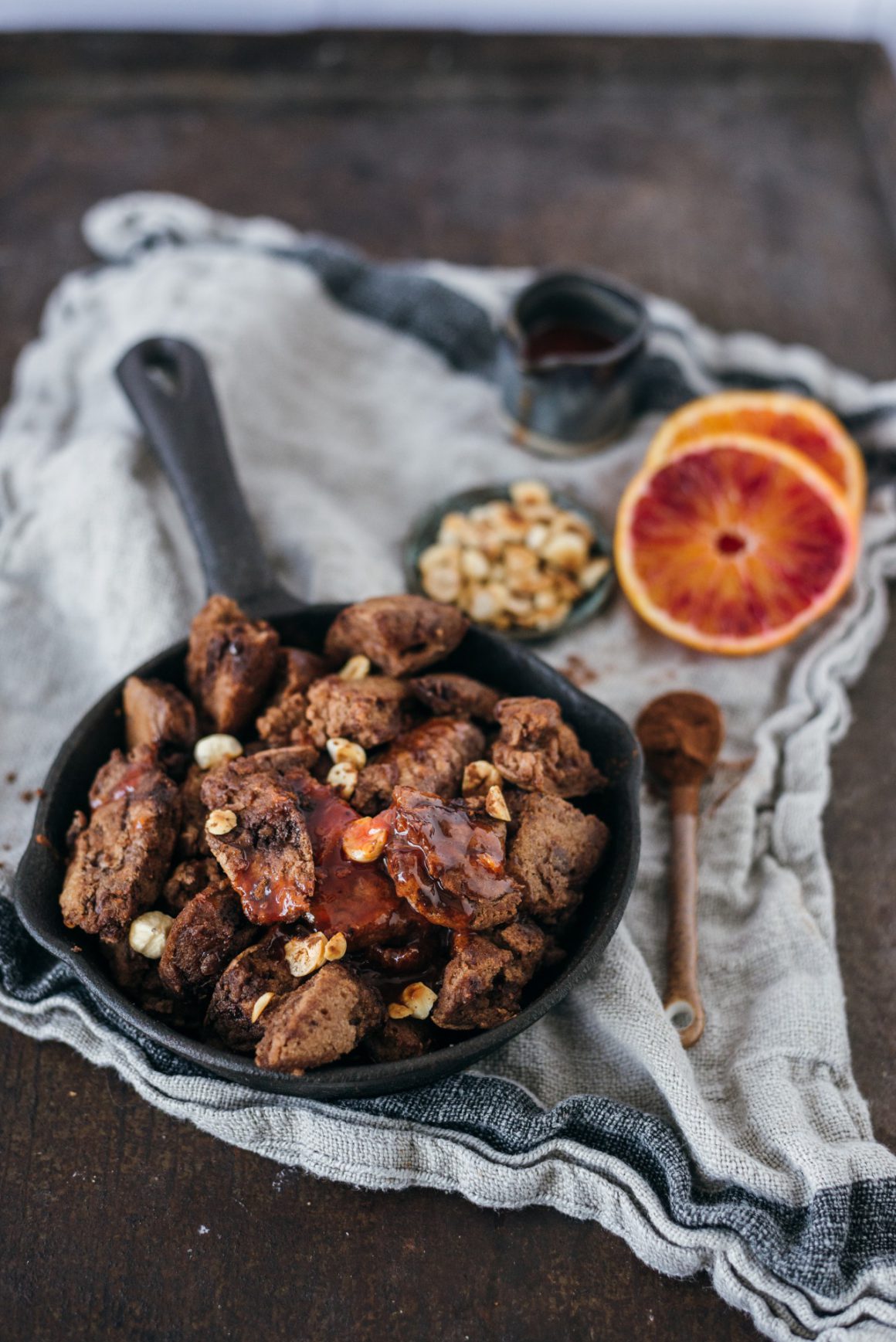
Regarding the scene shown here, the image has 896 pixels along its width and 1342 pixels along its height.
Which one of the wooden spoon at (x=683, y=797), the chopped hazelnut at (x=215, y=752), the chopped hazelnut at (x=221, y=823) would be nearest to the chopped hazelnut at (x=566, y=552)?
the wooden spoon at (x=683, y=797)

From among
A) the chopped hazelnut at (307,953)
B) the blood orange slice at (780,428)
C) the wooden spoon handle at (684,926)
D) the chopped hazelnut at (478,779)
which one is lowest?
the wooden spoon handle at (684,926)

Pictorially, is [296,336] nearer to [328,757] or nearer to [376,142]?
[376,142]

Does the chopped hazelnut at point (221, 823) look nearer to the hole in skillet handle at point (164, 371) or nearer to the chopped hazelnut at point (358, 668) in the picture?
the chopped hazelnut at point (358, 668)

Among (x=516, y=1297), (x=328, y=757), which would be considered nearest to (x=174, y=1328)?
(x=516, y=1297)

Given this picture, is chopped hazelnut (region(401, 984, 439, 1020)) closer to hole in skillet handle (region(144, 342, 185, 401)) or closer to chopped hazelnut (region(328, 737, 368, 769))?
chopped hazelnut (region(328, 737, 368, 769))

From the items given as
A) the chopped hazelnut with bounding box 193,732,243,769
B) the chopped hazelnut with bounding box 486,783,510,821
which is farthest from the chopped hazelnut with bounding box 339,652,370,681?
A: the chopped hazelnut with bounding box 486,783,510,821

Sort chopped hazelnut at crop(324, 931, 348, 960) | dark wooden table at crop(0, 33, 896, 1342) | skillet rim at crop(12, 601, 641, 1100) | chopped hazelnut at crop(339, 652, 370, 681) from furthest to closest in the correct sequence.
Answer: dark wooden table at crop(0, 33, 896, 1342)
chopped hazelnut at crop(339, 652, 370, 681)
chopped hazelnut at crop(324, 931, 348, 960)
skillet rim at crop(12, 601, 641, 1100)
